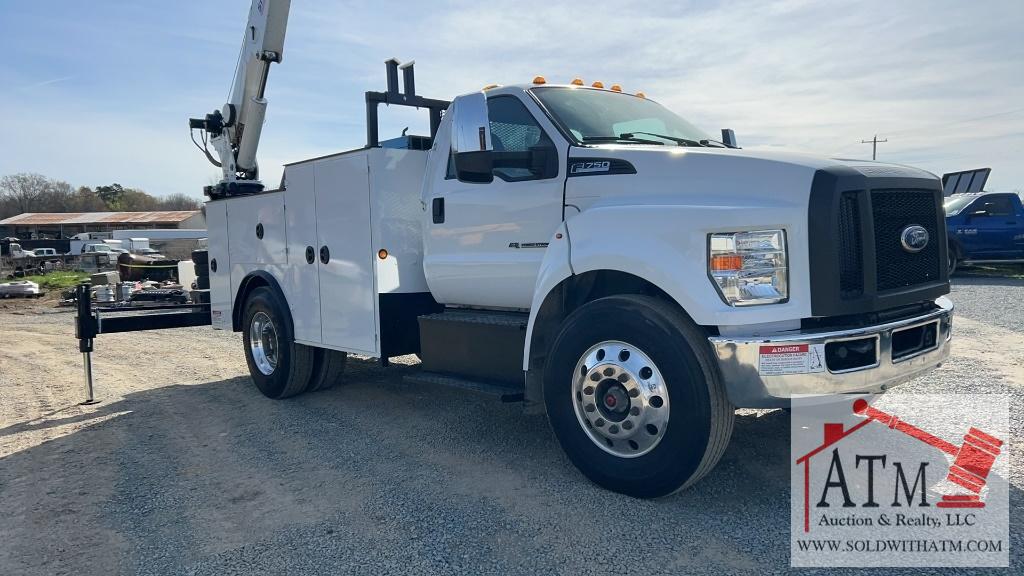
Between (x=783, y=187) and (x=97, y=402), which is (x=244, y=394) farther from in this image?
(x=783, y=187)

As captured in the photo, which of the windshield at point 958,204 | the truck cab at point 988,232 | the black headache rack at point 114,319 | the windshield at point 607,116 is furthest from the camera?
the windshield at point 958,204

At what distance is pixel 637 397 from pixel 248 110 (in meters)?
6.57

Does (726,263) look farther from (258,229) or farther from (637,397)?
(258,229)

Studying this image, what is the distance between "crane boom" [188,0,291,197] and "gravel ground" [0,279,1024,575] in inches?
111

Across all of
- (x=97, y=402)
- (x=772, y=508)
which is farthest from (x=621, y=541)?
(x=97, y=402)

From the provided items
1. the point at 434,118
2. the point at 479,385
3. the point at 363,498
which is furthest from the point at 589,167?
the point at 434,118

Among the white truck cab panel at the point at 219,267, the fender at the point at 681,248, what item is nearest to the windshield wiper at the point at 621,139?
the fender at the point at 681,248

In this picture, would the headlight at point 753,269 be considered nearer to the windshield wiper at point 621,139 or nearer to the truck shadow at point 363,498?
the truck shadow at point 363,498

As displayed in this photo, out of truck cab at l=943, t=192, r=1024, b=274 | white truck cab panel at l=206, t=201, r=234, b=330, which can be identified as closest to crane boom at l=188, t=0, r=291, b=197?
white truck cab panel at l=206, t=201, r=234, b=330

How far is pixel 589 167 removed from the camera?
4.20 metres

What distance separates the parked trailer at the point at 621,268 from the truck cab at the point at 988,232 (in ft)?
43.2

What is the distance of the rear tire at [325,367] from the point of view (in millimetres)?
6723

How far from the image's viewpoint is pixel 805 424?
4953mm

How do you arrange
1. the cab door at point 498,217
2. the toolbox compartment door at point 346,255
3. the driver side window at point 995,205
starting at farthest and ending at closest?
the driver side window at point 995,205, the toolbox compartment door at point 346,255, the cab door at point 498,217
